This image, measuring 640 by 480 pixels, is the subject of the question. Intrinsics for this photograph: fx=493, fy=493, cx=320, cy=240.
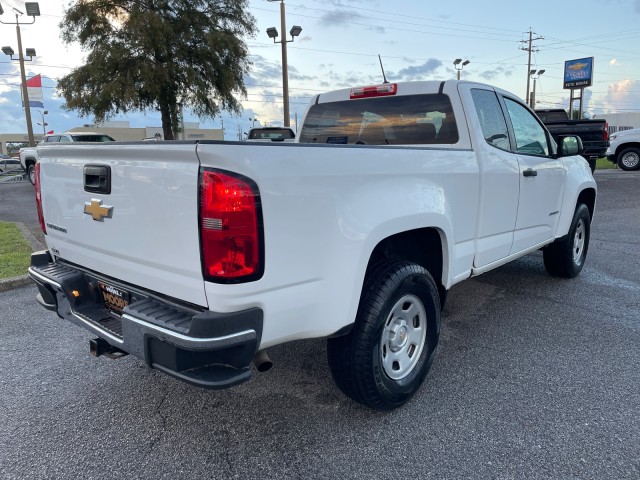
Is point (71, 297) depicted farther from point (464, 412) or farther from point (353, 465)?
point (464, 412)

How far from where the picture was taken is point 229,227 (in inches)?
79.6

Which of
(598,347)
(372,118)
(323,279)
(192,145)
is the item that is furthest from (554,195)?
(192,145)

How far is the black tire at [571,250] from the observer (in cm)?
524

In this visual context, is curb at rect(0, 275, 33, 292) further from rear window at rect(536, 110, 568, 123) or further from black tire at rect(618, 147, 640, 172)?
black tire at rect(618, 147, 640, 172)

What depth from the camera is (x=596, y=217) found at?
32.1ft

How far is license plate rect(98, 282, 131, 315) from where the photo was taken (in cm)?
255

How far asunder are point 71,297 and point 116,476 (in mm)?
1005

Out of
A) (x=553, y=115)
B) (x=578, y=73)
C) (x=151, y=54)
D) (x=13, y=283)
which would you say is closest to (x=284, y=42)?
(x=151, y=54)

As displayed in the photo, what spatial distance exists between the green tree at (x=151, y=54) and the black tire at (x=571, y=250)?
60.8 ft

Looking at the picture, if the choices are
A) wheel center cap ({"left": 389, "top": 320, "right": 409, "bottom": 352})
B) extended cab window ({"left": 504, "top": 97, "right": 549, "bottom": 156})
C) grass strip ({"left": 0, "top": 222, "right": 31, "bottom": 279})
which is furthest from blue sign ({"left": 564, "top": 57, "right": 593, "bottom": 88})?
wheel center cap ({"left": 389, "top": 320, "right": 409, "bottom": 352})

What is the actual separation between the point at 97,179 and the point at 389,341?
1.82m

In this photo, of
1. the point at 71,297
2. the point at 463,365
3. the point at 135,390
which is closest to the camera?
the point at 71,297

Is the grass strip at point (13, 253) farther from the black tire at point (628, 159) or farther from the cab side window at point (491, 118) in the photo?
the black tire at point (628, 159)

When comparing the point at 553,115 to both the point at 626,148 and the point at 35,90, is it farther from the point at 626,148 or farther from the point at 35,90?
the point at 35,90
